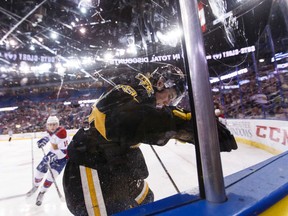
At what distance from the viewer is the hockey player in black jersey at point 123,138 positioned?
65 centimetres

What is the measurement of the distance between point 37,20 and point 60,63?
0.34 m

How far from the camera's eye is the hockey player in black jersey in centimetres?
65

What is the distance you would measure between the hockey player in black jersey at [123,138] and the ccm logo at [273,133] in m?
2.82

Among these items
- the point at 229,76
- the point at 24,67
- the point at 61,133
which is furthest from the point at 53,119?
the point at 229,76

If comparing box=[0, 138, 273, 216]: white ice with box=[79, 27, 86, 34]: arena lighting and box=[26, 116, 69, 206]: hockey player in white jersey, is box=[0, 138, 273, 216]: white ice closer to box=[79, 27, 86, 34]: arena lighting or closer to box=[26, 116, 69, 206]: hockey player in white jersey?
box=[26, 116, 69, 206]: hockey player in white jersey

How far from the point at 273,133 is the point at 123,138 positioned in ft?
11.7

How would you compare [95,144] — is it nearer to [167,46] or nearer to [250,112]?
[167,46]

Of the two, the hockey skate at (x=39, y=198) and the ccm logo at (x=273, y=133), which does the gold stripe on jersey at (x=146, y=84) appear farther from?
the ccm logo at (x=273, y=133)

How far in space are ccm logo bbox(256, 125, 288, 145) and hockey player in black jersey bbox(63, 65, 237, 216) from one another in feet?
9.25

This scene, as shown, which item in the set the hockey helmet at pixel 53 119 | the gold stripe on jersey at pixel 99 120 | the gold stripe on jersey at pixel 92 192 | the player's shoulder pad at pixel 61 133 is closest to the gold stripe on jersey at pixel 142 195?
the gold stripe on jersey at pixel 92 192

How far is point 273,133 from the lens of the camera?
361 cm

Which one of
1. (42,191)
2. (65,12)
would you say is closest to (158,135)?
(65,12)

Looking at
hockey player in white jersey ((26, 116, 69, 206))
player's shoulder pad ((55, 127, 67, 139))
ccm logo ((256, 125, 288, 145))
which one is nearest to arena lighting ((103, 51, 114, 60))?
player's shoulder pad ((55, 127, 67, 139))

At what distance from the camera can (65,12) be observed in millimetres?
1304
